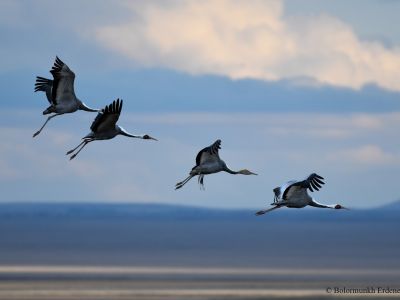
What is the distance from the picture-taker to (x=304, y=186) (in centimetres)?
4828

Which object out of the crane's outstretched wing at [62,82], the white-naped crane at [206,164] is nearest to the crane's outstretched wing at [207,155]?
the white-naped crane at [206,164]

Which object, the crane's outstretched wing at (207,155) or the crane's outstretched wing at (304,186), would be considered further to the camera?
the crane's outstretched wing at (207,155)

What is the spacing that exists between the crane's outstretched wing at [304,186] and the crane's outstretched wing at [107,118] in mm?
5861

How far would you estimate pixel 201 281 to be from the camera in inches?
3196

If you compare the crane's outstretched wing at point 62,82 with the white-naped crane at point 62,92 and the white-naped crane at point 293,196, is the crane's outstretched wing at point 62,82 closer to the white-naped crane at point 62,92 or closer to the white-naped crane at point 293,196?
the white-naped crane at point 62,92

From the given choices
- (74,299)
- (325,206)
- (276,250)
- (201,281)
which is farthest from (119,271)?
(276,250)

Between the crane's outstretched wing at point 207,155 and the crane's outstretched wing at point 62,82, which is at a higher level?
the crane's outstretched wing at point 62,82

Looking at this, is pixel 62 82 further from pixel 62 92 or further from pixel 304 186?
pixel 304 186

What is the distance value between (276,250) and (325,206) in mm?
89988

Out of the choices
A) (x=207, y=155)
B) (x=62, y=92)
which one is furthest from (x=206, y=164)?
Answer: (x=62, y=92)

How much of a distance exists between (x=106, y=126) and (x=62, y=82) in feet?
6.52

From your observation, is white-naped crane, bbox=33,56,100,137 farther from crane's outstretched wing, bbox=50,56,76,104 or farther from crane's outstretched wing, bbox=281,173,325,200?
crane's outstretched wing, bbox=281,173,325,200

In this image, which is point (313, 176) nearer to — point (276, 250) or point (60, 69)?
point (60, 69)

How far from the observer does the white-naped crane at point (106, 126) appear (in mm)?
47688
